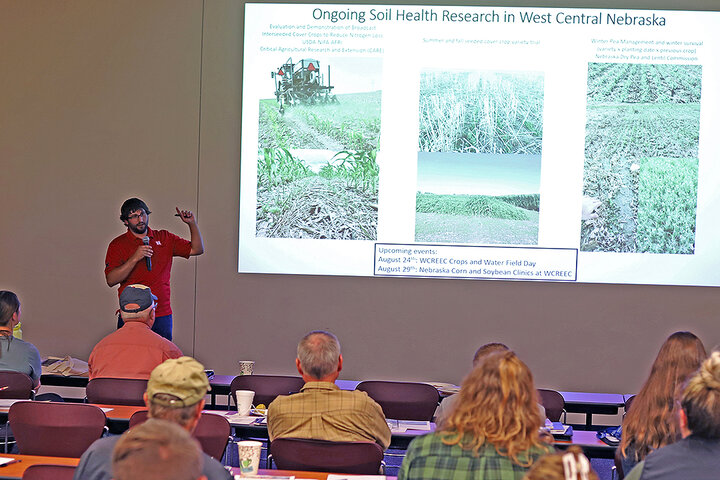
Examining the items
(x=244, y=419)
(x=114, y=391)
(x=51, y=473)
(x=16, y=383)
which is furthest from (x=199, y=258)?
(x=51, y=473)

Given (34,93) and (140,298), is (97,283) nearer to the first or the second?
(34,93)

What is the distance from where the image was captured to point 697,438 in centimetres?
216

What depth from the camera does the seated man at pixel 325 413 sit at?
121 inches

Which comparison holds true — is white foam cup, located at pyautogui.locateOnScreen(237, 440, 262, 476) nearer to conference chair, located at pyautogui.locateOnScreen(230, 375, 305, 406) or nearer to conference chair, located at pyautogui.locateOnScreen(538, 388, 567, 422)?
conference chair, located at pyautogui.locateOnScreen(230, 375, 305, 406)

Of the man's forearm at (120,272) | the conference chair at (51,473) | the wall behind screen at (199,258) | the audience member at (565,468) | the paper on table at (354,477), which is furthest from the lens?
the wall behind screen at (199,258)

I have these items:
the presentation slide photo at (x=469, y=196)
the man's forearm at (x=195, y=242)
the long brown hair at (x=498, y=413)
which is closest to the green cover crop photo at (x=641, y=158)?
the presentation slide photo at (x=469, y=196)

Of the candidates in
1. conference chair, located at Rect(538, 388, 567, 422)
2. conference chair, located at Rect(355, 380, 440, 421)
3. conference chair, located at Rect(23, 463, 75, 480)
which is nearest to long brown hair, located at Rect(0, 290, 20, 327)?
conference chair, located at Rect(355, 380, 440, 421)

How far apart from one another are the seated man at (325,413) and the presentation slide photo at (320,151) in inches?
135

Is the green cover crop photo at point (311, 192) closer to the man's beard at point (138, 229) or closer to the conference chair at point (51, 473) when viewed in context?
the man's beard at point (138, 229)

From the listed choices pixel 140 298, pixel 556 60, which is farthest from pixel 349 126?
pixel 140 298

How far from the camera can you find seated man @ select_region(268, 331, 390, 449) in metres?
3.07

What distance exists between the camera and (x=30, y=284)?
6957 mm

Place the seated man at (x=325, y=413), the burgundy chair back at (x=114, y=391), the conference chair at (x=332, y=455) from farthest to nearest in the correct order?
the burgundy chair back at (x=114, y=391), the seated man at (x=325, y=413), the conference chair at (x=332, y=455)

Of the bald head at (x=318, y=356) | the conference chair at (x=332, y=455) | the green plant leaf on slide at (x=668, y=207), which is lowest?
the conference chair at (x=332, y=455)
